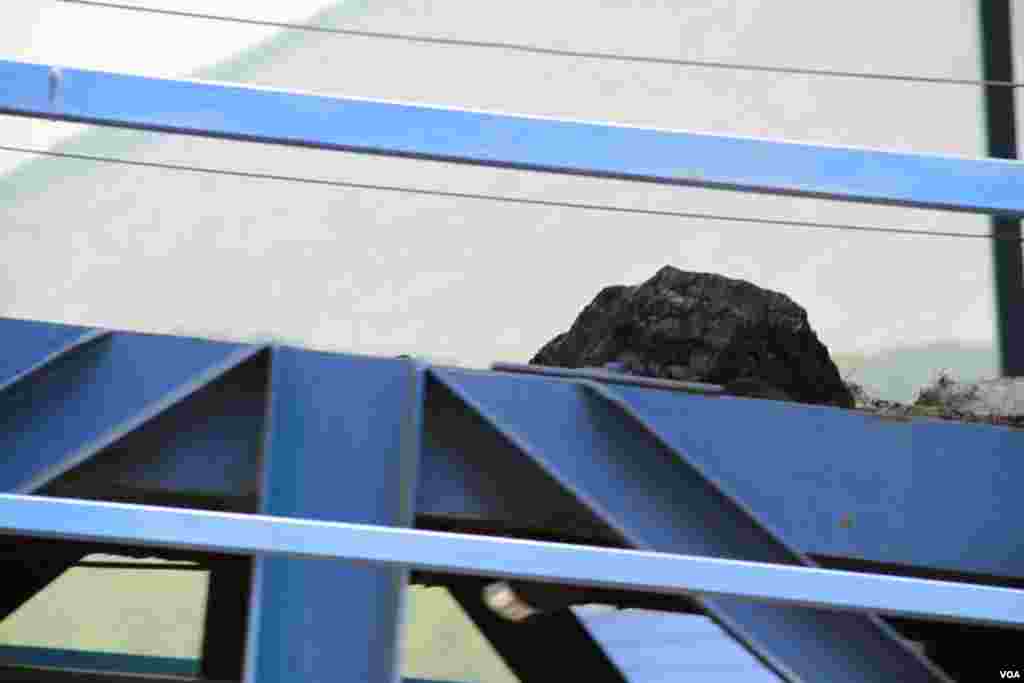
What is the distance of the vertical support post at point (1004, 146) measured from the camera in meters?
9.07

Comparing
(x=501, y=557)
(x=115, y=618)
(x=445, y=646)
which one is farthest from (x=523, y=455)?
(x=115, y=618)

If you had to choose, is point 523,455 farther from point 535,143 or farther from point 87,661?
point 87,661

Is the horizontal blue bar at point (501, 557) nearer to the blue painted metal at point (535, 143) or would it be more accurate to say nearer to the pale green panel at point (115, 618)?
the blue painted metal at point (535, 143)

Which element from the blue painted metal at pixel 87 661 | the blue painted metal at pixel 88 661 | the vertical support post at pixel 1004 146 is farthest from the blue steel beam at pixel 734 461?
the vertical support post at pixel 1004 146

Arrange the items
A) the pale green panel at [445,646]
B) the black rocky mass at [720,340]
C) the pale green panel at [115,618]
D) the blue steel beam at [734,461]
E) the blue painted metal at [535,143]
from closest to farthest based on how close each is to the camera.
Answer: the blue painted metal at [535,143], the blue steel beam at [734,461], the black rocky mass at [720,340], the pale green panel at [115,618], the pale green panel at [445,646]

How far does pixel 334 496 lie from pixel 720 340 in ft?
6.68

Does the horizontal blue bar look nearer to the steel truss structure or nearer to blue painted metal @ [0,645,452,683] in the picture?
the steel truss structure

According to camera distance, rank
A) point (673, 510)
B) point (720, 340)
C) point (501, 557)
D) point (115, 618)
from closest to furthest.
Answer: point (501, 557)
point (673, 510)
point (720, 340)
point (115, 618)

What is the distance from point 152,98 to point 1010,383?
4065 millimetres

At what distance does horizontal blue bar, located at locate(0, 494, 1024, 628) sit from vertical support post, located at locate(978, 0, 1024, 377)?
276 inches

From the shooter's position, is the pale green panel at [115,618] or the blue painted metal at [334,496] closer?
the blue painted metal at [334,496]

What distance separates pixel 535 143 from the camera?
2352mm

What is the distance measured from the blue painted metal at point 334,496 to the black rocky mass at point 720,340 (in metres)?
1.73

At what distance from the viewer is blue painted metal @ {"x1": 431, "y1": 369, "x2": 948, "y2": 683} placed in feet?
11.0
